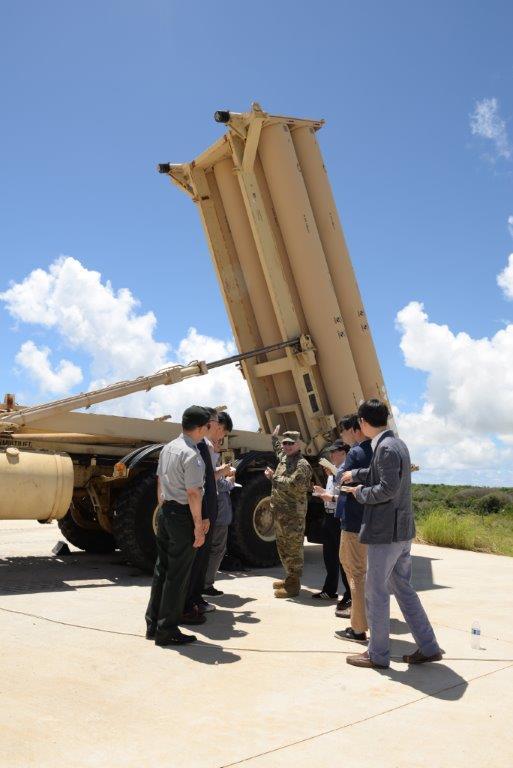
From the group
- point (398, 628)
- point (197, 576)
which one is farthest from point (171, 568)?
point (398, 628)

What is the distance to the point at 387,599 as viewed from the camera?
4207 mm

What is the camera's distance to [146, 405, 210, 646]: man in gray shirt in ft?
15.0

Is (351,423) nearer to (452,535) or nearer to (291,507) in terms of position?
(291,507)

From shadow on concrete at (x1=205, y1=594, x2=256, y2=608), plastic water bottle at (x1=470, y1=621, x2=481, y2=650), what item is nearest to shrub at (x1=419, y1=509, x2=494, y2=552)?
shadow on concrete at (x1=205, y1=594, x2=256, y2=608)

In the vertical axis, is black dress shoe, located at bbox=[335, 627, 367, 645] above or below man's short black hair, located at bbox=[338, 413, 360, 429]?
below

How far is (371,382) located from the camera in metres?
9.18

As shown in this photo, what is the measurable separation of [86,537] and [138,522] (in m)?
2.63

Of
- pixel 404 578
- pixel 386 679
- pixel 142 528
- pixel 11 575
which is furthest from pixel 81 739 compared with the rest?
pixel 11 575

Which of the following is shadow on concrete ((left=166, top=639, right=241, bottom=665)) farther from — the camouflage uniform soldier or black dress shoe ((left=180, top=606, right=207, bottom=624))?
the camouflage uniform soldier

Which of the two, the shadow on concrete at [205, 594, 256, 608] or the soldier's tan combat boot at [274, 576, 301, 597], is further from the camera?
the soldier's tan combat boot at [274, 576, 301, 597]

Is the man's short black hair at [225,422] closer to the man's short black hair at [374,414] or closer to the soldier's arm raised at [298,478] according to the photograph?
the soldier's arm raised at [298,478]

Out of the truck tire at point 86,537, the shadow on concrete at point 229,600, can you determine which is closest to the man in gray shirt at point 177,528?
the shadow on concrete at point 229,600

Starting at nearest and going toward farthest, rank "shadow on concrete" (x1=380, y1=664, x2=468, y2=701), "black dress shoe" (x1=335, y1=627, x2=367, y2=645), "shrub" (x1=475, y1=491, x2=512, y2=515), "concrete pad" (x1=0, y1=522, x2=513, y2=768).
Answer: "concrete pad" (x1=0, y1=522, x2=513, y2=768)
"shadow on concrete" (x1=380, y1=664, x2=468, y2=701)
"black dress shoe" (x1=335, y1=627, x2=367, y2=645)
"shrub" (x1=475, y1=491, x2=512, y2=515)

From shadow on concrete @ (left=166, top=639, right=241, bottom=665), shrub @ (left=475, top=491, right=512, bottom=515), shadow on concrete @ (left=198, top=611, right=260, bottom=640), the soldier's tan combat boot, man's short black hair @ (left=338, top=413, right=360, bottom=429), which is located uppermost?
man's short black hair @ (left=338, top=413, right=360, bottom=429)
